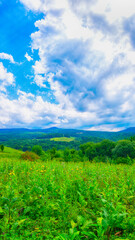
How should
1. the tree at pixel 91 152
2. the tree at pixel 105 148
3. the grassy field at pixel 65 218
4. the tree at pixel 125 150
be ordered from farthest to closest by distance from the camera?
the tree at pixel 91 152, the tree at pixel 105 148, the tree at pixel 125 150, the grassy field at pixel 65 218

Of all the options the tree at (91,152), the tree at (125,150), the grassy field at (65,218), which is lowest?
the tree at (91,152)

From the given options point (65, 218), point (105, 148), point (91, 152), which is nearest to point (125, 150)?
point (105, 148)

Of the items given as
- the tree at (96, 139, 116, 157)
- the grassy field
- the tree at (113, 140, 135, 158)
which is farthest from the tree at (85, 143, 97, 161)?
the grassy field

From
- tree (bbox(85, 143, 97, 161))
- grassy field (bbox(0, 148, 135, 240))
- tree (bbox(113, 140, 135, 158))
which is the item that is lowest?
tree (bbox(85, 143, 97, 161))

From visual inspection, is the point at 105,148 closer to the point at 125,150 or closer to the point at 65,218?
the point at 125,150

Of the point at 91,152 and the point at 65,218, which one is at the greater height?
the point at 65,218

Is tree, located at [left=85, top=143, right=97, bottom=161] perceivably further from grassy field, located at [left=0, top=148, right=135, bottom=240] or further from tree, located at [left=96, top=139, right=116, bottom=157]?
grassy field, located at [left=0, top=148, right=135, bottom=240]

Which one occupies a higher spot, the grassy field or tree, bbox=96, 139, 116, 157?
the grassy field

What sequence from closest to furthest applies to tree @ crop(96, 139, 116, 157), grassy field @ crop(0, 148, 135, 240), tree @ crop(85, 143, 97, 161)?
grassy field @ crop(0, 148, 135, 240) → tree @ crop(96, 139, 116, 157) → tree @ crop(85, 143, 97, 161)

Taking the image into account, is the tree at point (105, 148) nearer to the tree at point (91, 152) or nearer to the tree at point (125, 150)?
the tree at point (91, 152)

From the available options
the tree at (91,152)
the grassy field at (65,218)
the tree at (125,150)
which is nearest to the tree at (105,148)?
the tree at (91,152)

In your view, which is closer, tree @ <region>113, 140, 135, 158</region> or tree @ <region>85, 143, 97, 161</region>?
tree @ <region>113, 140, 135, 158</region>

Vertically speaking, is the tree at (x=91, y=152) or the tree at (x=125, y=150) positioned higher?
the tree at (x=125, y=150)

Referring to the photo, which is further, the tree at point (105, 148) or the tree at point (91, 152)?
the tree at point (91, 152)
